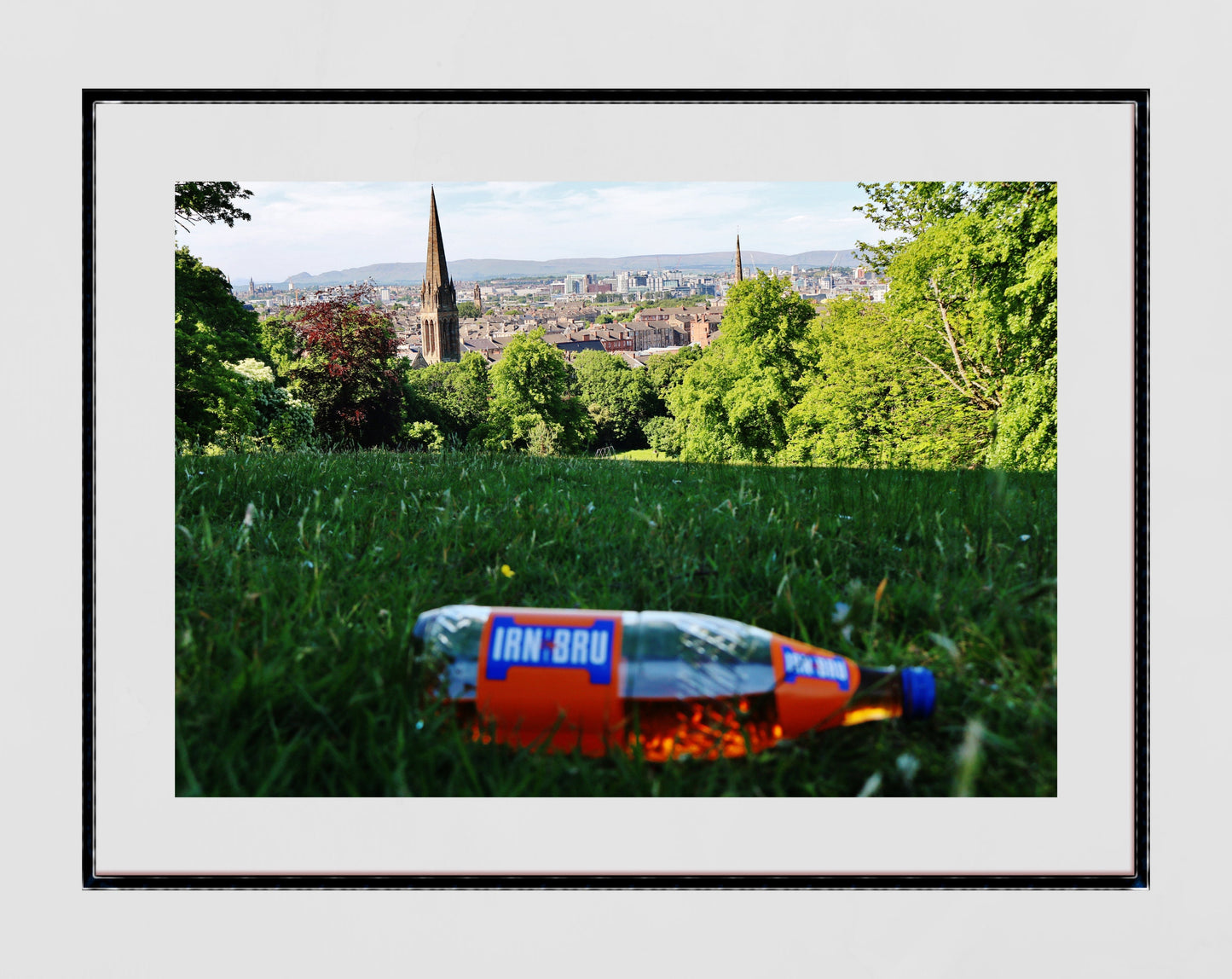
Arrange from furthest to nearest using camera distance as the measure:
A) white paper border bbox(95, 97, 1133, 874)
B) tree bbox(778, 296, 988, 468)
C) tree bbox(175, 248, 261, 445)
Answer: tree bbox(778, 296, 988, 468) < tree bbox(175, 248, 261, 445) < white paper border bbox(95, 97, 1133, 874)

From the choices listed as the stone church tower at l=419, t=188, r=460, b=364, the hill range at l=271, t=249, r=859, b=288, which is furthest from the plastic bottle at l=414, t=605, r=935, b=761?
the hill range at l=271, t=249, r=859, b=288


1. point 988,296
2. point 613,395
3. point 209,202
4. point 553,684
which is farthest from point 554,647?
point 613,395

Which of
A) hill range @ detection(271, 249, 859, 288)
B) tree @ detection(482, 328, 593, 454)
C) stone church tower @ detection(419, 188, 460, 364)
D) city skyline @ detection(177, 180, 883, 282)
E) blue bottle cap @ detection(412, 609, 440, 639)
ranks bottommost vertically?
blue bottle cap @ detection(412, 609, 440, 639)

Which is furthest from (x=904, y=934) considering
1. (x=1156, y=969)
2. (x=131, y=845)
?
(x=131, y=845)

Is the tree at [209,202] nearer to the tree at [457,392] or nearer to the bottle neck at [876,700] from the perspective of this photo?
the bottle neck at [876,700]

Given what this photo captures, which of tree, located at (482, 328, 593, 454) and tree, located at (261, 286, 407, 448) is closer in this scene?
tree, located at (261, 286, 407, 448)

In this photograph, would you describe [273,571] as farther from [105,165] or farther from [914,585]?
[914,585]

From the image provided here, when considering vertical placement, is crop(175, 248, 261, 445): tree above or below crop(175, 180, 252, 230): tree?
above

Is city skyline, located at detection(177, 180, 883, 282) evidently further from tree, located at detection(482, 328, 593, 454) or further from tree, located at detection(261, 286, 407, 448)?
tree, located at detection(482, 328, 593, 454)
